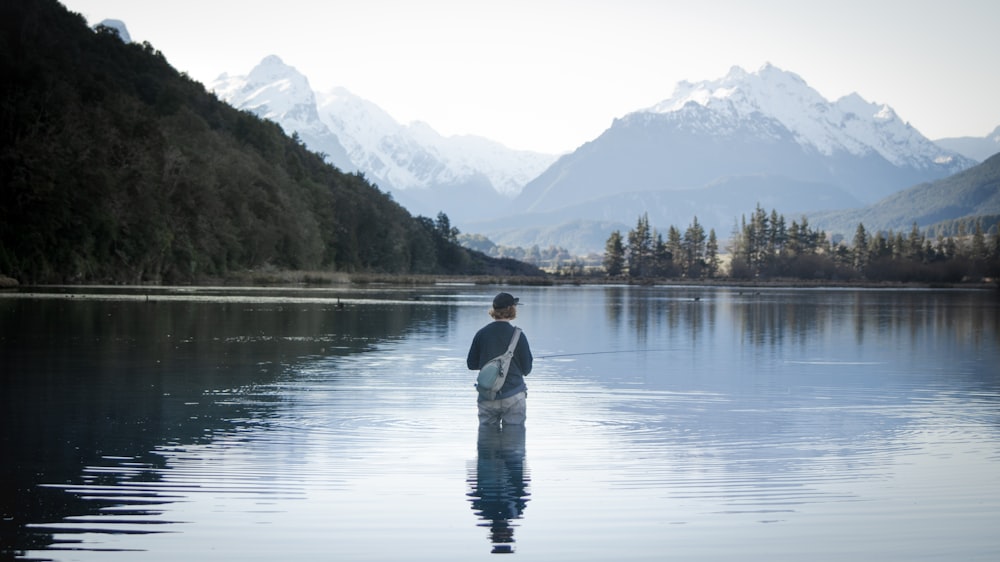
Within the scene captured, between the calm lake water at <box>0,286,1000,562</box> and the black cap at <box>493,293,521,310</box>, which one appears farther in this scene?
the black cap at <box>493,293,521,310</box>

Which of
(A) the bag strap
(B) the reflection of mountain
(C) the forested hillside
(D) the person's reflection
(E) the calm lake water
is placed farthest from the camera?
(C) the forested hillside

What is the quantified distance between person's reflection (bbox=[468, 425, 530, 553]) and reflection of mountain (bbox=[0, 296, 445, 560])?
3473 mm

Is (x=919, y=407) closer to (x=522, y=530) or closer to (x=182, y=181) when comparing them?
(x=522, y=530)

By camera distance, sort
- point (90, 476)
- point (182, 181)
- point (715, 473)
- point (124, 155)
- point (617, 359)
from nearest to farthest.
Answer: point (90, 476) < point (715, 473) < point (617, 359) < point (124, 155) < point (182, 181)

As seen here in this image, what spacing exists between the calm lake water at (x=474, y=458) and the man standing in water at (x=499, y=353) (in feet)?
1.30

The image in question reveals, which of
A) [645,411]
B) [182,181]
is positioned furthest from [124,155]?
[645,411]

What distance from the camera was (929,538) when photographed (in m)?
11.0

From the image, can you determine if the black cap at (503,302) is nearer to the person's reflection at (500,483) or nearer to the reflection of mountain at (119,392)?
the person's reflection at (500,483)

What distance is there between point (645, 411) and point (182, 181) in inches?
4207

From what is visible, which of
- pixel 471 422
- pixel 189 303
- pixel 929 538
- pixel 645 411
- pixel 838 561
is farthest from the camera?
pixel 189 303

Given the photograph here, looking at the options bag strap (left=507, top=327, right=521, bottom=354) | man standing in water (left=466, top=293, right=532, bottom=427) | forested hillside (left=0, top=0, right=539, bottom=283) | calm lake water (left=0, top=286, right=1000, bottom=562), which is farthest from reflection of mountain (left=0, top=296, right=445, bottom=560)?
forested hillside (left=0, top=0, right=539, bottom=283)

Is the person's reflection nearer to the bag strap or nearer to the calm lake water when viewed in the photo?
the calm lake water

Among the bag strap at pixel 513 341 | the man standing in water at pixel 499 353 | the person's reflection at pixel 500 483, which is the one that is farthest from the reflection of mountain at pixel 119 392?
the bag strap at pixel 513 341

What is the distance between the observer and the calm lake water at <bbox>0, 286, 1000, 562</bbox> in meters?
10.7
